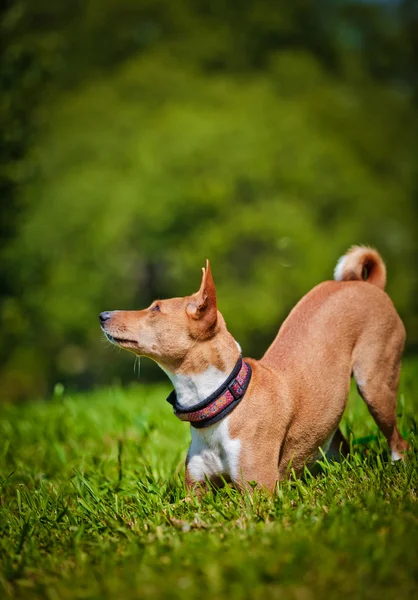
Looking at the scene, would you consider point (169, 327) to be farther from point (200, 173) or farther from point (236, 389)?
point (200, 173)

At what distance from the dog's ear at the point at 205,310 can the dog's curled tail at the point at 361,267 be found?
4.15 ft

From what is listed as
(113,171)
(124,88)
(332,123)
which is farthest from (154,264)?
(332,123)

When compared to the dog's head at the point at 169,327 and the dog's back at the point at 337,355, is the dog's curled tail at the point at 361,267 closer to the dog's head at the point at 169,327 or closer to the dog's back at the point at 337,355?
the dog's back at the point at 337,355

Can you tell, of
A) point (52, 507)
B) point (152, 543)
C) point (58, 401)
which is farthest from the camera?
point (58, 401)

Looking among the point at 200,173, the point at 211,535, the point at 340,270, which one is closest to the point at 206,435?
the point at 211,535

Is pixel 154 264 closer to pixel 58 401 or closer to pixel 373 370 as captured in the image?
pixel 58 401

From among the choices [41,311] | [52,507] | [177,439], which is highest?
[52,507]

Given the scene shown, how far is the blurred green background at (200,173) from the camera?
1730cm

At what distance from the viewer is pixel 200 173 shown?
17906 millimetres

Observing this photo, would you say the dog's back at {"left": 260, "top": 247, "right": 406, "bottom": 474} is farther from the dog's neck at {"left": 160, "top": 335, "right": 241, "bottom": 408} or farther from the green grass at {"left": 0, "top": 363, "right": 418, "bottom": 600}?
the dog's neck at {"left": 160, "top": 335, "right": 241, "bottom": 408}

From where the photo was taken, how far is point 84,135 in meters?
18.3

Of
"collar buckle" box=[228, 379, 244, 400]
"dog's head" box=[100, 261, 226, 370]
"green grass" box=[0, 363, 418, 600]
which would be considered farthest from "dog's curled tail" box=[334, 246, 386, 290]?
"collar buckle" box=[228, 379, 244, 400]

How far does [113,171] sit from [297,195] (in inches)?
197

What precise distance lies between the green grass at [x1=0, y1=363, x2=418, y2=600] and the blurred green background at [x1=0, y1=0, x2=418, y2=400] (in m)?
11.9
